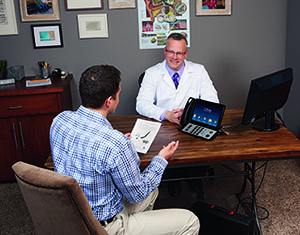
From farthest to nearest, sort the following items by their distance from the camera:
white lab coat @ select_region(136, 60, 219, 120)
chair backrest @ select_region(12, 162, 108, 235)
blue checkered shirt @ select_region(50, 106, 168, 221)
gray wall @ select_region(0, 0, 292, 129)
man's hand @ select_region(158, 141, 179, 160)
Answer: gray wall @ select_region(0, 0, 292, 129)
white lab coat @ select_region(136, 60, 219, 120)
man's hand @ select_region(158, 141, 179, 160)
blue checkered shirt @ select_region(50, 106, 168, 221)
chair backrest @ select_region(12, 162, 108, 235)

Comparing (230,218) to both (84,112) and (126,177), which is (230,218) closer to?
(126,177)

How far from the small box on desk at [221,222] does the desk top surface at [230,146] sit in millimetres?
393

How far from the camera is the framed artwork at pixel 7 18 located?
11.0ft

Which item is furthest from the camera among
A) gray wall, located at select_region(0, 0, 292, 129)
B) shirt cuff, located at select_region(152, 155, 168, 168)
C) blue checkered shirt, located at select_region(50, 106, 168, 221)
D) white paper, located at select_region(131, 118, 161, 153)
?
gray wall, located at select_region(0, 0, 292, 129)

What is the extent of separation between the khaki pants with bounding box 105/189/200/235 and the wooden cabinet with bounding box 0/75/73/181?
1.60 m

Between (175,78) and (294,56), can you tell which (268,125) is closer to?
(175,78)

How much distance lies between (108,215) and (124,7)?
2387 mm

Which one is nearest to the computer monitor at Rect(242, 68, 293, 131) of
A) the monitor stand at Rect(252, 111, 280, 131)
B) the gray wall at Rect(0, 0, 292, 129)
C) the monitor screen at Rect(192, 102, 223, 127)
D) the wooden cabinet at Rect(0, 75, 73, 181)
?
the monitor stand at Rect(252, 111, 280, 131)

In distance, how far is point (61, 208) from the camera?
1256mm

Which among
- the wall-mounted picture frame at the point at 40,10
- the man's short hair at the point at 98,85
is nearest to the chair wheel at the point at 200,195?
the man's short hair at the point at 98,85

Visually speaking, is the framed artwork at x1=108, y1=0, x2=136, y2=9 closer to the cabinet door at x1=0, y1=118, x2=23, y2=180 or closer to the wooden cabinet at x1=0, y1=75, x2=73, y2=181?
the wooden cabinet at x1=0, y1=75, x2=73, y2=181

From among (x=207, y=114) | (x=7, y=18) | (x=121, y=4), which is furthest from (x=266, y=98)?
(x=7, y=18)

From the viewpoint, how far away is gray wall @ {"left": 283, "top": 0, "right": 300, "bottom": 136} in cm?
344

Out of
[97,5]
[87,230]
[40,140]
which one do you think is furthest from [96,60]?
[87,230]
